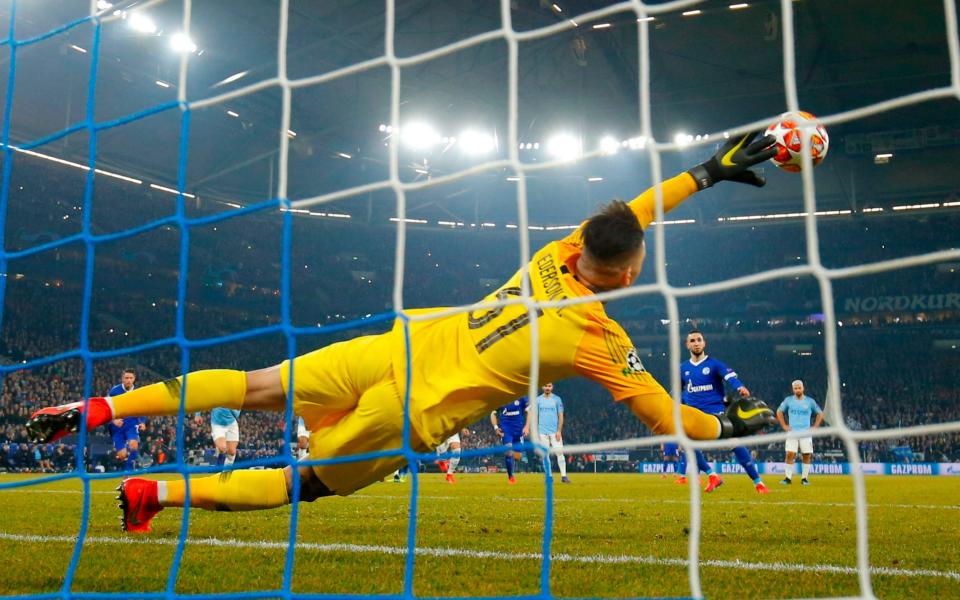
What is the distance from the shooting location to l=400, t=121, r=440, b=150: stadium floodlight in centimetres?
2605

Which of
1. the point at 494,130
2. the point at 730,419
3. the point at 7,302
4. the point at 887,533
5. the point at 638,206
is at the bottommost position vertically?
the point at 887,533

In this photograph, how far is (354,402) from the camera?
399 centimetres

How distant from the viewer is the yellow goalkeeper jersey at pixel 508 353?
3678 mm

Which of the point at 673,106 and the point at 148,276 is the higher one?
the point at 673,106

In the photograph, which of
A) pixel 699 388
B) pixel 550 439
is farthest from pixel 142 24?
pixel 699 388

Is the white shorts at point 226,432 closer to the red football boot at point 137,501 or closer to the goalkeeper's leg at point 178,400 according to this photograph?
the red football boot at point 137,501

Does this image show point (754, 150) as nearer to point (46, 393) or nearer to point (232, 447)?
point (232, 447)

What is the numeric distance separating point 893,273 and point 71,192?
2868 centimetres

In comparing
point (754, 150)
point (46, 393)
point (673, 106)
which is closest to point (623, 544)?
point (754, 150)

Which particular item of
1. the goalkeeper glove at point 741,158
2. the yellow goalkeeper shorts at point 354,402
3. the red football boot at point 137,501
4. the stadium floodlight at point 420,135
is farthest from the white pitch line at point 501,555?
the stadium floodlight at point 420,135

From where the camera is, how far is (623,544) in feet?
18.0

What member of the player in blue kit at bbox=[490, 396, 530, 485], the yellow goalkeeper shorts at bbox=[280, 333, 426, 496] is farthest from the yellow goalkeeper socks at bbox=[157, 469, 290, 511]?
the player in blue kit at bbox=[490, 396, 530, 485]

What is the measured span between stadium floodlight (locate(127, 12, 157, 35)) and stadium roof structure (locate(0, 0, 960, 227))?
0.98 feet

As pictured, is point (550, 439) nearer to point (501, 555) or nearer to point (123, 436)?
point (123, 436)
